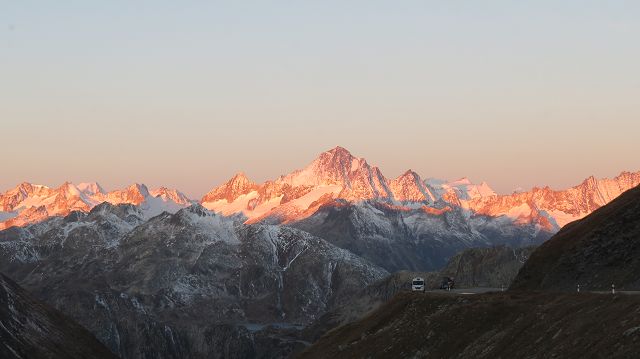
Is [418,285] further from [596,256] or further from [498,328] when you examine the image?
[498,328]

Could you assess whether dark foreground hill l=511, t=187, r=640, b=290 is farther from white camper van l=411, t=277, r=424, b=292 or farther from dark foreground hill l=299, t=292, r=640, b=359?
white camper van l=411, t=277, r=424, b=292

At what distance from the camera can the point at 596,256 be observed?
116562 mm

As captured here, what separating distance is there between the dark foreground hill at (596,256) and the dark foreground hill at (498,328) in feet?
25.2

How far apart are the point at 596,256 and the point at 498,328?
22457mm

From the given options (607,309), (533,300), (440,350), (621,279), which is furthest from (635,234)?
(607,309)

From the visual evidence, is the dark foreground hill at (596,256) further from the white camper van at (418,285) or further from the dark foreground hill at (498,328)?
the white camper van at (418,285)

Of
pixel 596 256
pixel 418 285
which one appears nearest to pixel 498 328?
pixel 596 256

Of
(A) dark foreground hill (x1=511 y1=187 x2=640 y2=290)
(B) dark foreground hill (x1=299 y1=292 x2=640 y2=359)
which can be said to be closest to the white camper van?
(B) dark foreground hill (x1=299 y1=292 x2=640 y2=359)

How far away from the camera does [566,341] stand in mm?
77438

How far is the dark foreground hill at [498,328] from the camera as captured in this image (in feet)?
242

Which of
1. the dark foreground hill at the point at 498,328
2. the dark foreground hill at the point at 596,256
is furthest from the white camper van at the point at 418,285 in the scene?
the dark foreground hill at the point at 596,256

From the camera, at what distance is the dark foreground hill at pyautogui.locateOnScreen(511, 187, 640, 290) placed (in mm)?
110081

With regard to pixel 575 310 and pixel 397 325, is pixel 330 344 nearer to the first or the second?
pixel 397 325

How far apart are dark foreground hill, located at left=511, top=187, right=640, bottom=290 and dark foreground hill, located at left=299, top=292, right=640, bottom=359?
7.69 m
